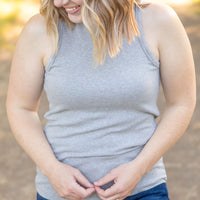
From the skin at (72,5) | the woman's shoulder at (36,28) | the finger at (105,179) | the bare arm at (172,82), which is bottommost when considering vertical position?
the finger at (105,179)

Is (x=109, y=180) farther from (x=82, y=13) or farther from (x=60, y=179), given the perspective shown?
(x=82, y=13)

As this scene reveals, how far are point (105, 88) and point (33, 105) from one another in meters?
0.35

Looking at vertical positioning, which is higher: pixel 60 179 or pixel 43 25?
pixel 43 25

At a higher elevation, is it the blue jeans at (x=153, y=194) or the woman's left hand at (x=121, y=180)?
the woman's left hand at (x=121, y=180)

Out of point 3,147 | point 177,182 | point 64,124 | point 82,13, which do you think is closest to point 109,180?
point 64,124

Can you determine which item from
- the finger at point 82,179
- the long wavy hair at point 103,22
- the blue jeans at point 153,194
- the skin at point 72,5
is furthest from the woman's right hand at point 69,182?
the skin at point 72,5

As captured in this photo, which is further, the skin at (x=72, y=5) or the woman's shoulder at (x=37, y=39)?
the woman's shoulder at (x=37, y=39)

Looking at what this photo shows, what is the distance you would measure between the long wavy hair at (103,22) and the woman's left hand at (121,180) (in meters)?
0.41

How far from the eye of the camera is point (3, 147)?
11.9 feet

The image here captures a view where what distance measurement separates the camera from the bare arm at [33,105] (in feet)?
5.41

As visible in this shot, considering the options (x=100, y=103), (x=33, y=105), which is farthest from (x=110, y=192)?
(x=33, y=105)

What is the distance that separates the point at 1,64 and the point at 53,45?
11.9 ft

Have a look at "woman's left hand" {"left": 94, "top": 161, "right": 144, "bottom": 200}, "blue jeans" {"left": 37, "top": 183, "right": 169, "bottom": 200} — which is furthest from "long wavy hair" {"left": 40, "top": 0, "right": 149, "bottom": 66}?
"blue jeans" {"left": 37, "top": 183, "right": 169, "bottom": 200}

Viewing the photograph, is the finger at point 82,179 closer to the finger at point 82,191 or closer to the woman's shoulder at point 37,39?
Answer: the finger at point 82,191
